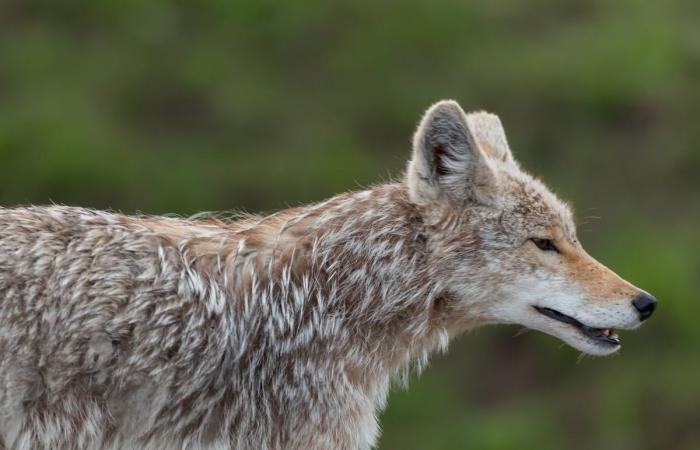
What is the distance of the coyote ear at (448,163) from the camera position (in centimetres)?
804

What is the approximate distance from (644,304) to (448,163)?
1.28 meters

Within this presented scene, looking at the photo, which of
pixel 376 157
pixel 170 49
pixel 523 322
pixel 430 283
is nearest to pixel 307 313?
pixel 430 283

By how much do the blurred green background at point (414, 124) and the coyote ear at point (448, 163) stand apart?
7432 millimetres

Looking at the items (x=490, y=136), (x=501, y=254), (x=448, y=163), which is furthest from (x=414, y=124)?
(x=501, y=254)

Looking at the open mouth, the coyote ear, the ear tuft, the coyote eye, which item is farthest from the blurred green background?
the coyote ear

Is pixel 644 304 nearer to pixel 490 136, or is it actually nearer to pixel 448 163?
pixel 448 163

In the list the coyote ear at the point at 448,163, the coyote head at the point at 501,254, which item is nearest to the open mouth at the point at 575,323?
the coyote head at the point at 501,254

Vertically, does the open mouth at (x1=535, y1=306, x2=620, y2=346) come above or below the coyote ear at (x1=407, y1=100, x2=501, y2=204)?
below

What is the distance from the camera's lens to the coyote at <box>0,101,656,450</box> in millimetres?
7512

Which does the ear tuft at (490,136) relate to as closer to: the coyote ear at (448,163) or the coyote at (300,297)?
the coyote at (300,297)

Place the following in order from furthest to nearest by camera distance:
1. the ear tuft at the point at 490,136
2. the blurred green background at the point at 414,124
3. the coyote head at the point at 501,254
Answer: the blurred green background at the point at 414,124, the ear tuft at the point at 490,136, the coyote head at the point at 501,254

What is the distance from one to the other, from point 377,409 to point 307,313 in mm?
741

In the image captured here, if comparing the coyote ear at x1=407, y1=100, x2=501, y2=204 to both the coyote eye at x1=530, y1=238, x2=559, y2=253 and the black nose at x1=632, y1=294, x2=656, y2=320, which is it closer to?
the coyote eye at x1=530, y1=238, x2=559, y2=253

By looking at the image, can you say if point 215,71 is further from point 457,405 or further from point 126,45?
point 457,405
